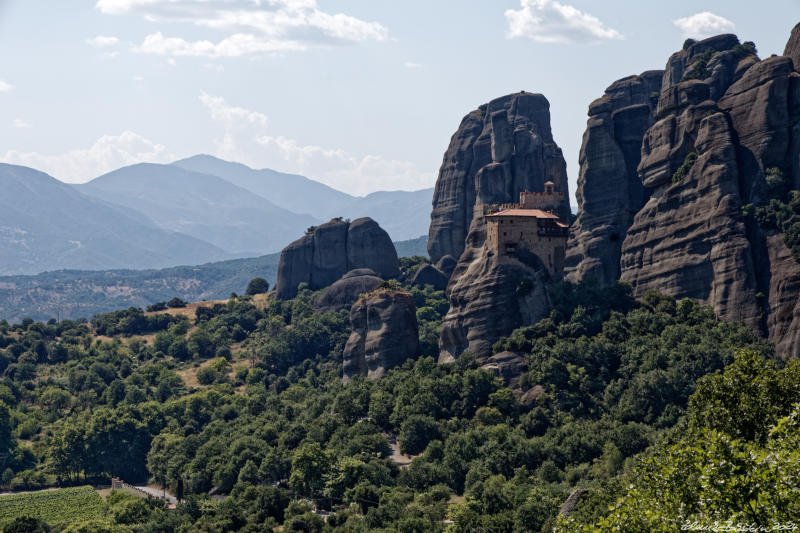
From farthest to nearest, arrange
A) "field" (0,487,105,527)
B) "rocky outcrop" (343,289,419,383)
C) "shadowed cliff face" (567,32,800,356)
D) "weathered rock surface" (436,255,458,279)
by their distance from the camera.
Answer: "weathered rock surface" (436,255,458,279) < "rocky outcrop" (343,289,419,383) < "field" (0,487,105,527) < "shadowed cliff face" (567,32,800,356)

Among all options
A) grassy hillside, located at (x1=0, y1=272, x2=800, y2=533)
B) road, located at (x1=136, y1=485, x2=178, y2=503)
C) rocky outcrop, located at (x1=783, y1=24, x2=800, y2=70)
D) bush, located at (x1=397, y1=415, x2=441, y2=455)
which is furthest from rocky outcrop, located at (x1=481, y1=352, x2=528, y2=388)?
rocky outcrop, located at (x1=783, y1=24, x2=800, y2=70)

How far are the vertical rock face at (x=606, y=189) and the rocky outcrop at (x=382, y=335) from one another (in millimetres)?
18318

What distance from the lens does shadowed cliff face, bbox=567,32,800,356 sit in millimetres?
93000

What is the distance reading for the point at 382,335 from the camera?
115m

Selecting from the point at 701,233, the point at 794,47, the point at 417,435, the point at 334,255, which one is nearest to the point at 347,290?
the point at 334,255

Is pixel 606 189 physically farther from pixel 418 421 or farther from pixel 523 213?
pixel 418 421

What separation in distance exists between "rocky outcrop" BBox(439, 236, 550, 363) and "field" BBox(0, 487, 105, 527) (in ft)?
125

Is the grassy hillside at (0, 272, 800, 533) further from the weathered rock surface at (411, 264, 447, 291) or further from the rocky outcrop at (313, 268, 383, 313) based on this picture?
the weathered rock surface at (411, 264, 447, 291)

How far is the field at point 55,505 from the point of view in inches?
3839

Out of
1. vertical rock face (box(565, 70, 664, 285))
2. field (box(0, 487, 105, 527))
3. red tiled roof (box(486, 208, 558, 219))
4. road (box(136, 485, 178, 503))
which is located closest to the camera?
field (box(0, 487, 105, 527))

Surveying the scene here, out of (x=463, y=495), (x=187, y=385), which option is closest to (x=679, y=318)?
(x=463, y=495)

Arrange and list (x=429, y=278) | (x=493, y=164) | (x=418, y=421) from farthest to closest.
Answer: (x=429, y=278) → (x=493, y=164) → (x=418, y=421)

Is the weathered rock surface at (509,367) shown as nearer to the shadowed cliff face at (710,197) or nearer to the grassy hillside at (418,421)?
the grassy hillside at (418,421)

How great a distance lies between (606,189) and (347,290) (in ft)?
160
